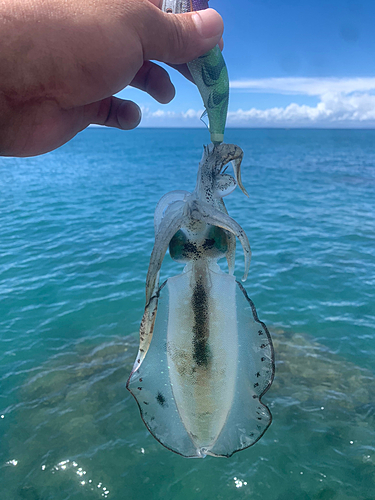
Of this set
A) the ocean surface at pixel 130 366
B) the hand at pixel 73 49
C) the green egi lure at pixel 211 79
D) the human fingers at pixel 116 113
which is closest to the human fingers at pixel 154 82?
the human fingers at pixel 116 113

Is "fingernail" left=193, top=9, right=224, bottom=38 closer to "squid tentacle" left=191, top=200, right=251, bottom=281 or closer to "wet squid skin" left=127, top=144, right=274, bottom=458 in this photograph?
"wet squid skin" left=127, top=144, right=274, bottom=458

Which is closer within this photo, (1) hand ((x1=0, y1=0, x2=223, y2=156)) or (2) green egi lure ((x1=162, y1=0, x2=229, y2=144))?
(1) hand ((x1=0, y1=0, x2=223, y2=156))

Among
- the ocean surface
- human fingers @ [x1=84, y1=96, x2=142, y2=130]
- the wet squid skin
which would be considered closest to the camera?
the wet squid skin

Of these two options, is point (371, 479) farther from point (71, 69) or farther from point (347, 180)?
point (347, 180)

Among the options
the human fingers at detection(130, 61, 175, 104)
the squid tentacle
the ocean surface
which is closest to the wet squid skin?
the squid tentacle

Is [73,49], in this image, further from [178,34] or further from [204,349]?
[204,349]

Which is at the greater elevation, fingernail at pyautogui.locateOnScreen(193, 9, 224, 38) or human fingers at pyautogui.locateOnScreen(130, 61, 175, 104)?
fingernail at pyautogui.locateOnScreen(193, 9, 224, 38)

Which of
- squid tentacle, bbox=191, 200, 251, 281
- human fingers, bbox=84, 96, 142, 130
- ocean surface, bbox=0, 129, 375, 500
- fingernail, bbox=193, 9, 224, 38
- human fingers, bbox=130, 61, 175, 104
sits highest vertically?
fingernail, bbox=193, 9, 224, 38
